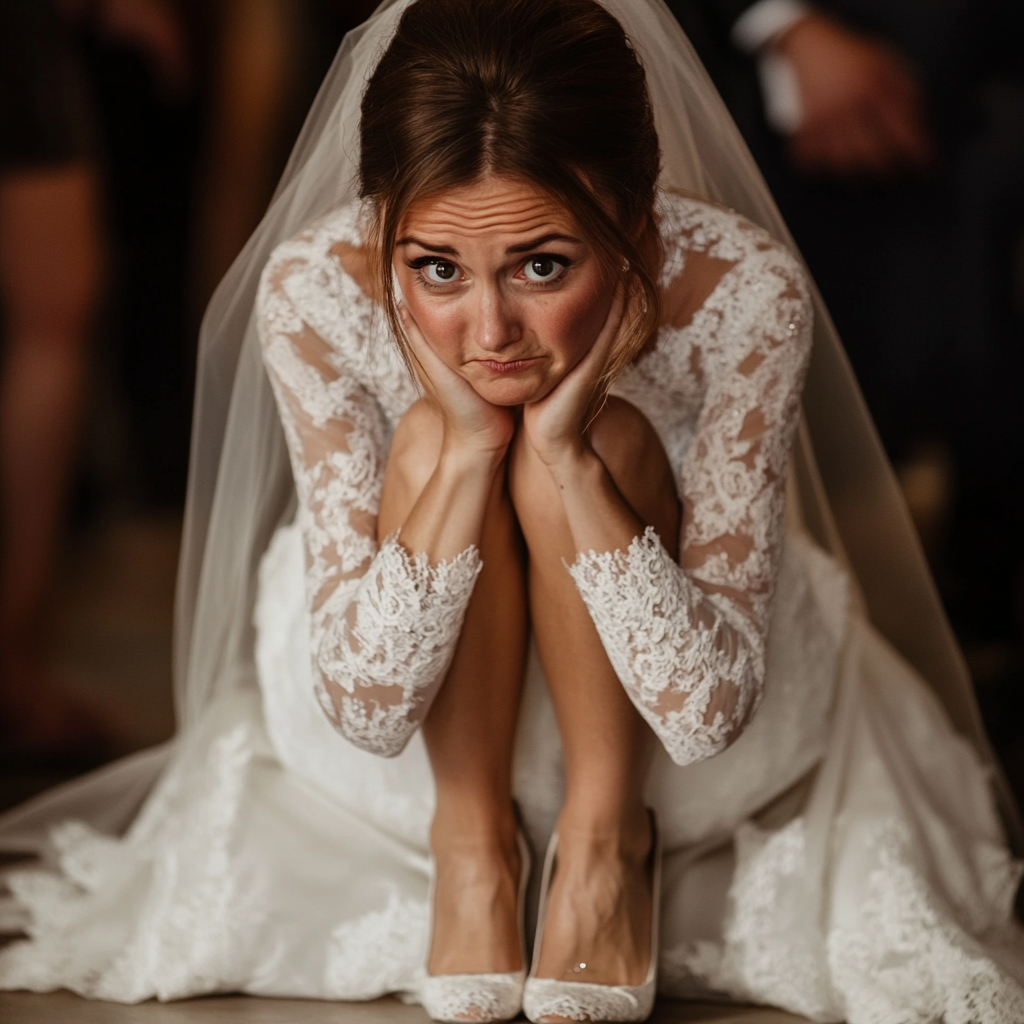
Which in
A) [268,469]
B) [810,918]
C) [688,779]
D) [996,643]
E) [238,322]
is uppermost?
[238,322]

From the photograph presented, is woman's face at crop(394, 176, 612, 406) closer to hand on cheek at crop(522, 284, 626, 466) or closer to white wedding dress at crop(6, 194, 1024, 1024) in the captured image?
hand on cheek at crop(522, 284, 626, 466)

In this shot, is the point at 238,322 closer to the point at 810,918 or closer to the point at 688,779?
the point at 688,779

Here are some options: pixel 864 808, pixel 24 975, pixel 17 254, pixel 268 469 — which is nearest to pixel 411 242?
pixel 268 469

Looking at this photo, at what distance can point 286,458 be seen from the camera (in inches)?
70.3

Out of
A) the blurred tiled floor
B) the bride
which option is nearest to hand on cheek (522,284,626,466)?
the bride

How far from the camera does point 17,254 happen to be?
3186mm

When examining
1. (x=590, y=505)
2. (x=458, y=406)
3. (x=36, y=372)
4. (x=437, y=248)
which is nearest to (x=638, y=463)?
(x=590, y=505)

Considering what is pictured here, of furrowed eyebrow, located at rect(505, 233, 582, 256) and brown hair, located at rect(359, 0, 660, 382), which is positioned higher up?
brown hair, located at rect(359, 0, 660, 382)

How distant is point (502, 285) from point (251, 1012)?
845mm

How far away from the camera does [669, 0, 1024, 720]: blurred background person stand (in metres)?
3.36

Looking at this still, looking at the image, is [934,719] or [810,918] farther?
[934,719]

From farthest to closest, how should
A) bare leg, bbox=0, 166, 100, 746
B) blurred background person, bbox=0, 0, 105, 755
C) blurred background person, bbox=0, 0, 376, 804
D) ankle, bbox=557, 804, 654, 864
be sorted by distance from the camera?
blurred background person, bbox=0, 0, 376, 804 → bare leg, bbox=0, 166, 100, 746 → blurred background person, bbox=0, 0, 105, 755 → ankle, bbox=557, 804, 654, 864

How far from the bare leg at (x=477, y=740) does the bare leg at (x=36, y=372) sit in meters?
1.68

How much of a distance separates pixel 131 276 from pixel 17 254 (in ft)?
2.62
